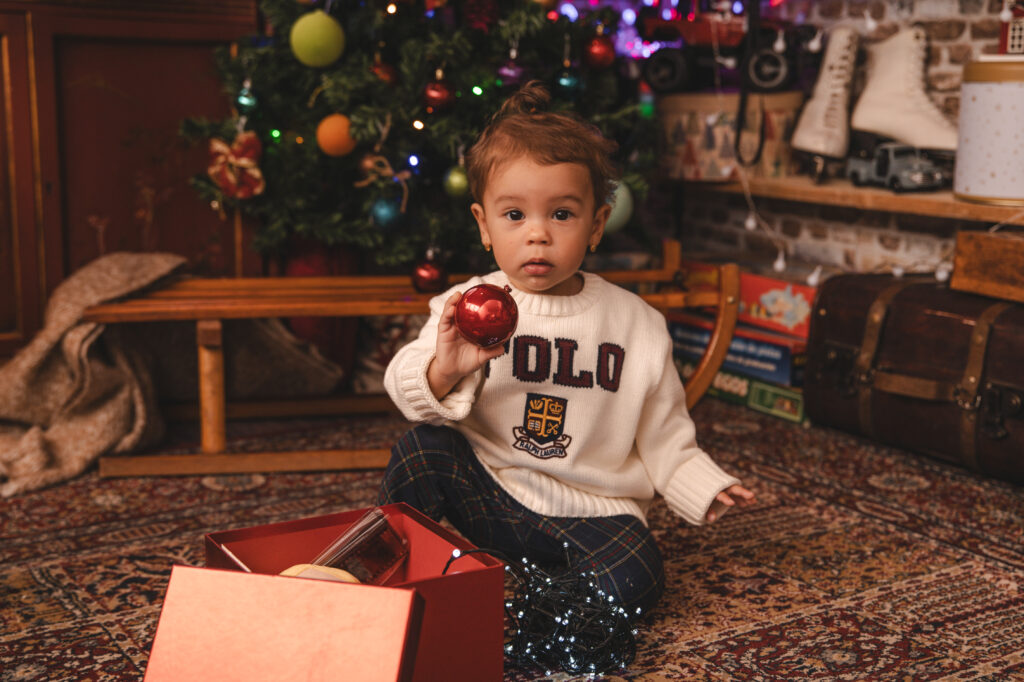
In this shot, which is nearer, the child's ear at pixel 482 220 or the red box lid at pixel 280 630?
the red box lid at pixel 280 630

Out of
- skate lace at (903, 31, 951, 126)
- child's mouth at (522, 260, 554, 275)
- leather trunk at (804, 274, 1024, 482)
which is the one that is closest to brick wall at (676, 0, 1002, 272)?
skate lace at (903, 31, 951, 126)

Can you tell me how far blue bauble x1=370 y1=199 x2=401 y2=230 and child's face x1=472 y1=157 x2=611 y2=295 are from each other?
3.26 feet

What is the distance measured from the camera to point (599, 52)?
2.59m

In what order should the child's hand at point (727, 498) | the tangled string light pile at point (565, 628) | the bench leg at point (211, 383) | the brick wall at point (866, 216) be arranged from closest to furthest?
the tangled string light pile at point (565, 628)
the child's hand at point (727, 498)
the bench leg at point (211, 383)
the brick wall at point (866, 216)

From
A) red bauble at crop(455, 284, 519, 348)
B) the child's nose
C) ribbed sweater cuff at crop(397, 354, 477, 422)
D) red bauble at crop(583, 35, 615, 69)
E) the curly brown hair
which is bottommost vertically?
ribbed sweater cuff at crop(397, 354, 477, 422)

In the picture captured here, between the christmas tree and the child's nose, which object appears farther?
the christmas tree

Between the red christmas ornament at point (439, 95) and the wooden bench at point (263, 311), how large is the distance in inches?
15.6

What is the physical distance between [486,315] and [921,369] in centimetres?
144

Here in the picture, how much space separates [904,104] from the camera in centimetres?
274

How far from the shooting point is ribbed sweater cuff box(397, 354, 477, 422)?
1.43 metres

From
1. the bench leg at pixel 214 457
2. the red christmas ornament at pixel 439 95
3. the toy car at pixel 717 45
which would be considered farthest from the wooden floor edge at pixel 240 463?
the toy car at pixel 717 45

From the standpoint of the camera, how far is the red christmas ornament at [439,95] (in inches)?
93.8

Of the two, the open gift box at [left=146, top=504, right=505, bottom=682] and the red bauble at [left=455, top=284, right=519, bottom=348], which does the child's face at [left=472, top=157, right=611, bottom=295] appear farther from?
the open gift box at [left=146, top=504, right=505, bottom=682]

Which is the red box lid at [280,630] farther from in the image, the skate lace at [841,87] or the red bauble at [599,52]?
A: the skate lace at [841,87]
